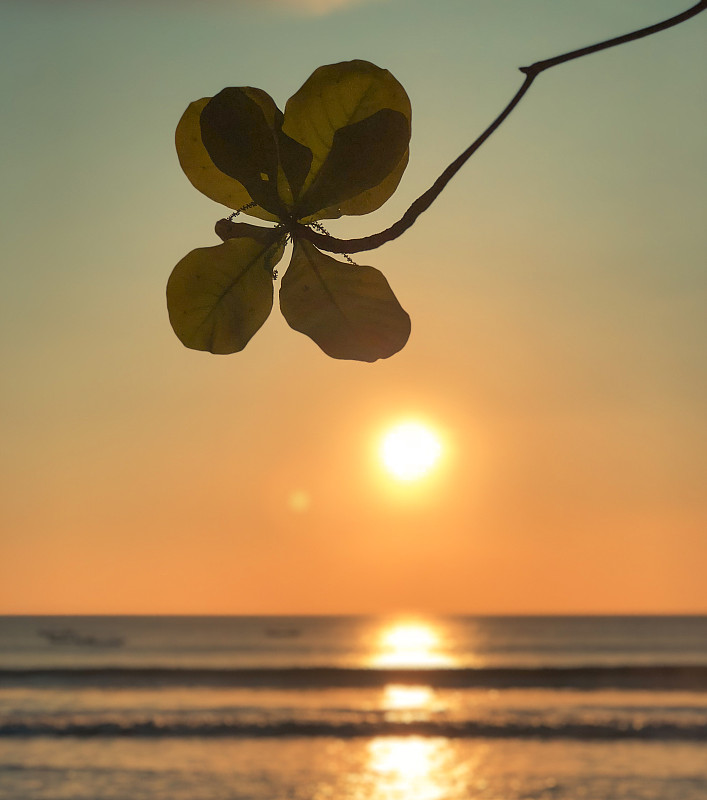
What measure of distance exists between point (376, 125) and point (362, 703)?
17.5m

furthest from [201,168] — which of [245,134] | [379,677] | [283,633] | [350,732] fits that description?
[283,633]

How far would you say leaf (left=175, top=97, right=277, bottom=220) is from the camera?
26cm

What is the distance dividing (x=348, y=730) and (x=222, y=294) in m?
14.8

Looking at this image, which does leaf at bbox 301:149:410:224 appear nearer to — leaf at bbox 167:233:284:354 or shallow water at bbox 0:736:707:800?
leaf at bbox 167:233:284:354

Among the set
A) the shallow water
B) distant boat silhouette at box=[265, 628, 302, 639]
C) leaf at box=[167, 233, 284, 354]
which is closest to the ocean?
the shallow water

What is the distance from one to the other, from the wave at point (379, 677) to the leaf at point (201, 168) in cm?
1897

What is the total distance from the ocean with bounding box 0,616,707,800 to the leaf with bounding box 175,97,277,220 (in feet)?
37.1

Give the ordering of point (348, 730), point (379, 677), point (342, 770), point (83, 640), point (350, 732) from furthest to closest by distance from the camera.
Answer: point (83, 640) → point (379, 677) → point (348, 730) → point (350, 732) → point (342, 770)

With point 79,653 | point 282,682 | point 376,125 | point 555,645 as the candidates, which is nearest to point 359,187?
point 376,125

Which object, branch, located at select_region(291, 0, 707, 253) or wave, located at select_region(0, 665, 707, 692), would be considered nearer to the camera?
branch, located at select_region(291, 0, 707, 253)

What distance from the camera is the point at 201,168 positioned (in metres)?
0.27

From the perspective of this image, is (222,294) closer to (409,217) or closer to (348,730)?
(409,217)

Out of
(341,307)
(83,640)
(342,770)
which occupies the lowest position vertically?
(341,307)

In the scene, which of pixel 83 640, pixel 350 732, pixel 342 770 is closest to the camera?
pixel 342 770
